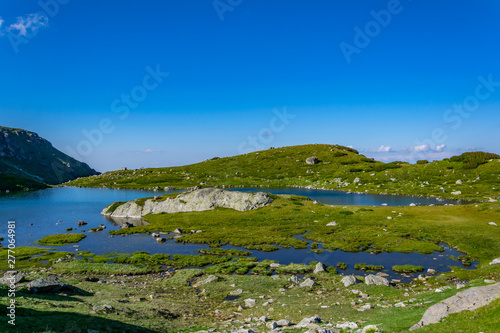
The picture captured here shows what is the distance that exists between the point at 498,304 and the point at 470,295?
231 centimetres

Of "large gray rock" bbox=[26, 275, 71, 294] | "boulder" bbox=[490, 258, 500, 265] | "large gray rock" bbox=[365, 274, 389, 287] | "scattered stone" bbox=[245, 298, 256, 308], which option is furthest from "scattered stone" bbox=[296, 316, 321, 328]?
"boulder" bbox=[490, 258, 500, 265]

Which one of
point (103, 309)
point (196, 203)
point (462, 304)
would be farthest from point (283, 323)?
point (196, 203)

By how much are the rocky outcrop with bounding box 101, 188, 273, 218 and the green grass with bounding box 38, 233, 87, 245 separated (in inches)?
964

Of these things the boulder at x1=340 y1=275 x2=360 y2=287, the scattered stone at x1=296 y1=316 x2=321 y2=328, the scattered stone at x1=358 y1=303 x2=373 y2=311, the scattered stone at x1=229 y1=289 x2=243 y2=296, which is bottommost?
the scattered stone at x1=229 y1=289 x2=243 y2=296

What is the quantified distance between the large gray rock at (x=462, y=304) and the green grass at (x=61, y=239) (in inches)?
2688

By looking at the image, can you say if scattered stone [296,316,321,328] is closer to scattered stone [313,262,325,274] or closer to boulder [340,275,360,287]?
boulder [340,275,360,287]

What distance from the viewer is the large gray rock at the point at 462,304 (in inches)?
641

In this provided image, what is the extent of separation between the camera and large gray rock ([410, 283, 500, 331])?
641 inches

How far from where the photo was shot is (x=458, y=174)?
466 ft

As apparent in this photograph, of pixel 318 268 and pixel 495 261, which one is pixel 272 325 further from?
pixel 495 261

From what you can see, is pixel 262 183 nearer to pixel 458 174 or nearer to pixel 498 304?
pixel 458 174

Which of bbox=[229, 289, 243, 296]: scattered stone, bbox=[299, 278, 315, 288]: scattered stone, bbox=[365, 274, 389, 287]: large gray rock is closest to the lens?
bbox=[229, 289, 243, 296]: scattered stone

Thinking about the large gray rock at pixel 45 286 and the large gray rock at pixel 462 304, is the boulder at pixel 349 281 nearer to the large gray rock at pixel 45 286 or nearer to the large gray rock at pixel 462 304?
the large gray rock at pixel 462 304

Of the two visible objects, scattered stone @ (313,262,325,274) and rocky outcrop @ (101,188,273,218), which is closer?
scattered stone @ (313,262,325,274)
